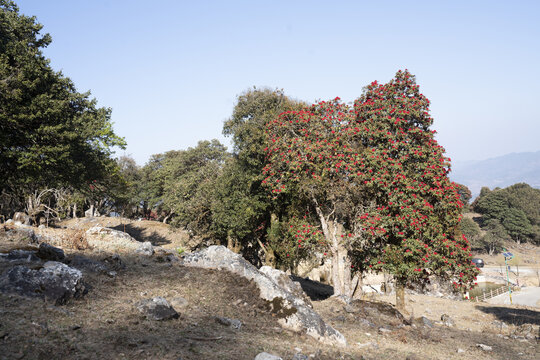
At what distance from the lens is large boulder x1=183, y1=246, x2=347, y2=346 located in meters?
9.91

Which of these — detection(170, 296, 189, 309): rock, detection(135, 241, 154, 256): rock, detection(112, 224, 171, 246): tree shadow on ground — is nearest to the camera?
detection(170, 296, 189, 309): rock

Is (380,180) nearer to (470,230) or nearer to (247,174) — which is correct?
(247,174)

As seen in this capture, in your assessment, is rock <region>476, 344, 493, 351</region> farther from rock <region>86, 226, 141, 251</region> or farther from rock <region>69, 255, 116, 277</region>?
rock <region>86, 226, 141, 251</region>

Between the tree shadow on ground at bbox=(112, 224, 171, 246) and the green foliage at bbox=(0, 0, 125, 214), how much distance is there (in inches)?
775

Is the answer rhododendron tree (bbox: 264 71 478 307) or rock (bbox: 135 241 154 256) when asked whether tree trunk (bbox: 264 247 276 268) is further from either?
rock (bbox: 135 241 154 256)

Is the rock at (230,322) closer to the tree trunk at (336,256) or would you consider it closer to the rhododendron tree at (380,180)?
the rhododendron tree at (380,180)

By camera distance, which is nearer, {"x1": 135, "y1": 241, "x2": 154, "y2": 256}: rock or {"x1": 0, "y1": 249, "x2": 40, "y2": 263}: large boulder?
{"x1": 0, "y1": 249, "x2": 40, "y2": 263}: large boulder

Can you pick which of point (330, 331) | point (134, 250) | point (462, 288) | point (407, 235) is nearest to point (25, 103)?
point (134, 250)

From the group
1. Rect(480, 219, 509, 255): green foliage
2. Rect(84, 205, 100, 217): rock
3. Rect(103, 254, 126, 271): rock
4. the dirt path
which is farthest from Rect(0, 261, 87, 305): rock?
Rect(480, 219, 509, 255): green foliage

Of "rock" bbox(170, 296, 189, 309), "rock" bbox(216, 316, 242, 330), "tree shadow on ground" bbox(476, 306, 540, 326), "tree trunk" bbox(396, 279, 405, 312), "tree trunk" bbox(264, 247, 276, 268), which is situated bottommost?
"tree shadow on ground" bbox(476, 306, 540, 326)

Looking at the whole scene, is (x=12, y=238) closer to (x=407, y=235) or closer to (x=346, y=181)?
(x=346, y=181)

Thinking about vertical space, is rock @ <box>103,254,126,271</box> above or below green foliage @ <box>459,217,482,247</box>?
below

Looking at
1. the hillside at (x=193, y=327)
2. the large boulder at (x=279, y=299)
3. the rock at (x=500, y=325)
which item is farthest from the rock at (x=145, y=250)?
the rock at (x=500, y=325)

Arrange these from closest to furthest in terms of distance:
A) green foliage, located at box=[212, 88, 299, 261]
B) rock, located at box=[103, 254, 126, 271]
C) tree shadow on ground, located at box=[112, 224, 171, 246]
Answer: rock, located at box=[103, 254, 126, 271] → green foliage, located at box=[212, 88, 299, 261] → tree shadow on ground, located at box=[112, 224, 171, 246]
